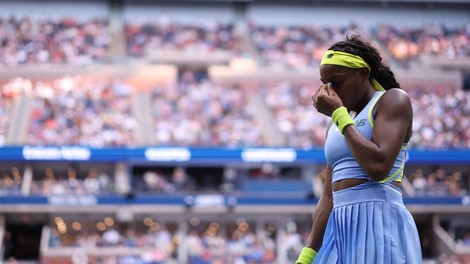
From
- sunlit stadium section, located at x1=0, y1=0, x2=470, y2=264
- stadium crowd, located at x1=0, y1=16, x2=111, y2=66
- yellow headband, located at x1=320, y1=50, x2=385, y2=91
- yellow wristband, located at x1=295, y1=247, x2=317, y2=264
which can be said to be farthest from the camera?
stadium crowd, located at x1=0, y1=16, x2=111, y2=66

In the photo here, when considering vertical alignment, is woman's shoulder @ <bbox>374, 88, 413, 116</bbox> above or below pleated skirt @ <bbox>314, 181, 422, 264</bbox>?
above

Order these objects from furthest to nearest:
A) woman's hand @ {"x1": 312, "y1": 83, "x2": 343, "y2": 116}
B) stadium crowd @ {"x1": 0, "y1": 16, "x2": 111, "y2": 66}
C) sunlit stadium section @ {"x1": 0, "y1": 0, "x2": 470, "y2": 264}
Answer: stadium crowd @ {"x1": 0, "y1": 16, "x2": 111, "y2": 66} < sunlit stadium section @ {"x1": 0, "y1": 0, "x2": 470, "y2": 264} < woman's hand @ {"x1": 312, "y1": 83, "x2": 343, "y2": 116}

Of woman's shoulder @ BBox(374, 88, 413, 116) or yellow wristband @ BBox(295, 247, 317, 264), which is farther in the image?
yellow wristband @ BBox(295, 247, 317, 264)

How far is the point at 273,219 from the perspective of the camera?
30828mm

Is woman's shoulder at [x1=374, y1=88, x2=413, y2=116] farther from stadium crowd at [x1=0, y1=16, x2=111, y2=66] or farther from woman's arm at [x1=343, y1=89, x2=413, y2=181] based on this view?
stadium crowd at [x1=0, y1=16, x2=111, y2=66]

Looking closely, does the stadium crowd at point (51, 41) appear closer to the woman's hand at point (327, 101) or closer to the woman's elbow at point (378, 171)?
the woman's hand at point (327, 101)

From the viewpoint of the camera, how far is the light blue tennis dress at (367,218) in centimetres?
440

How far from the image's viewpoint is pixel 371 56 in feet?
15.4

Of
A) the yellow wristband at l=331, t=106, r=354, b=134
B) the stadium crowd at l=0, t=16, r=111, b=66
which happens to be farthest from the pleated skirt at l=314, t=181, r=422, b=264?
the stadium crowd at l=0, t=16, r=111, b=66

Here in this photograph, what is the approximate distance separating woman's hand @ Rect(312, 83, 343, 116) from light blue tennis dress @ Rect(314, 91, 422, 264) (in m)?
0.20

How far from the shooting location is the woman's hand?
174 inches

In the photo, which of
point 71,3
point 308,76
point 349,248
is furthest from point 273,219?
point 349,248

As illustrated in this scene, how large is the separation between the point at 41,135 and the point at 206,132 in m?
6.05

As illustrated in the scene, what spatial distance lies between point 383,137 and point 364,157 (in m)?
0.16
